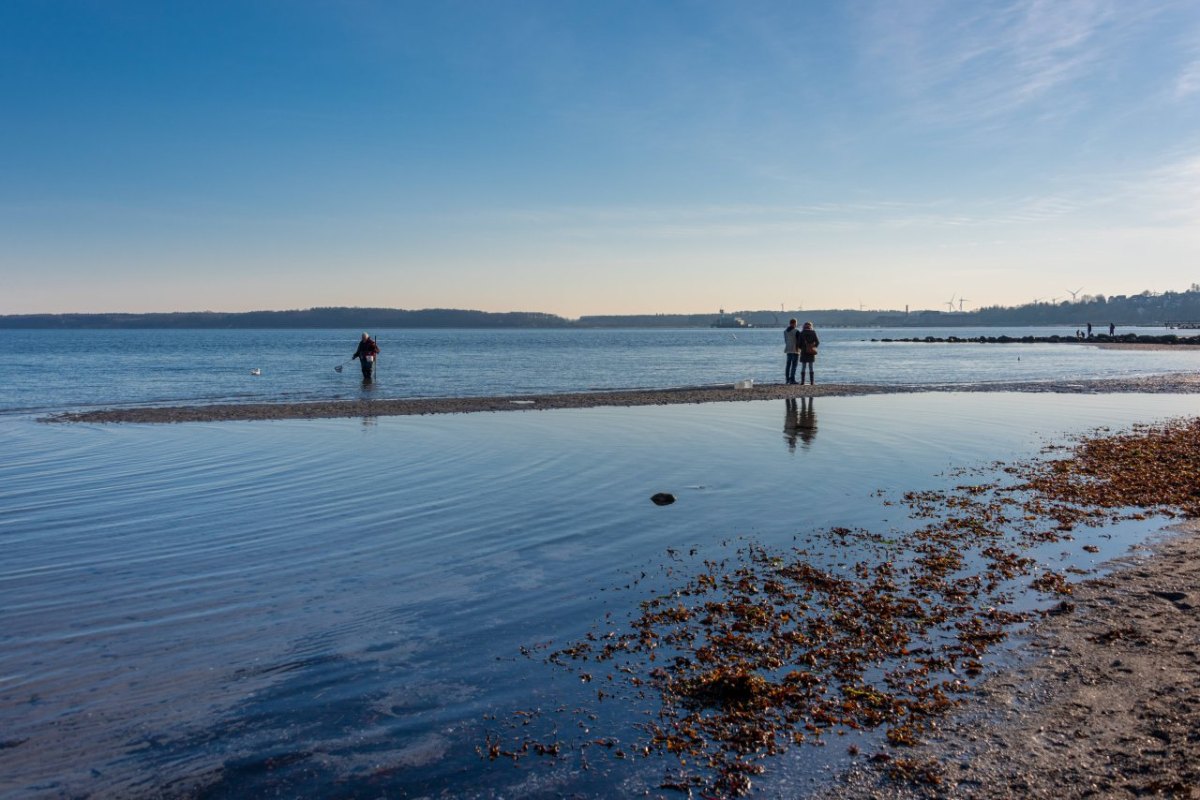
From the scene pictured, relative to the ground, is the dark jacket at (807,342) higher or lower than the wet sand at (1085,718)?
higher

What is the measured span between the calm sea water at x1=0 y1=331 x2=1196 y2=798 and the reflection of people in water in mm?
268

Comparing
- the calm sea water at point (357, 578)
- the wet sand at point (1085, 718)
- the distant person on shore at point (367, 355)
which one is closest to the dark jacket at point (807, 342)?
the calm sea water at point (357, 578)

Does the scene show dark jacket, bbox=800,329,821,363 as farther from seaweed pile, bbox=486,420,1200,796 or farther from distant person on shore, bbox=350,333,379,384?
seaweed pile, bbox=486,420,1200,796

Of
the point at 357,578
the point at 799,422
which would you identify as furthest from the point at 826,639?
the point at 799,422

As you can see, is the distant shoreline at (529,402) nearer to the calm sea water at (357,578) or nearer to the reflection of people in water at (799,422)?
the reflection of people in water at (799,422)

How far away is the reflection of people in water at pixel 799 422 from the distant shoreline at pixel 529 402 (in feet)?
7.96

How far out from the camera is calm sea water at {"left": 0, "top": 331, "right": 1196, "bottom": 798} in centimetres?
546

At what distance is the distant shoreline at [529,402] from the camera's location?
27.1 meters

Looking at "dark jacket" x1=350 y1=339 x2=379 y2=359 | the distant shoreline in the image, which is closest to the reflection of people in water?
the distant shoreline

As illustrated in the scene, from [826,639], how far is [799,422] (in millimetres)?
17237

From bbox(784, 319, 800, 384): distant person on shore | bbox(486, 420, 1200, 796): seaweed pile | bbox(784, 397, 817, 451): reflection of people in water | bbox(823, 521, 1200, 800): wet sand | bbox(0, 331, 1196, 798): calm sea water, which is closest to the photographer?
bbox(823, 521, 1200, 800): wet sand

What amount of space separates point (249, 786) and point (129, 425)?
75.4 feet

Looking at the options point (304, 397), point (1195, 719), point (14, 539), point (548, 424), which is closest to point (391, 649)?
point (1195, 719)

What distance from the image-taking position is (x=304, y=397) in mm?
35188
